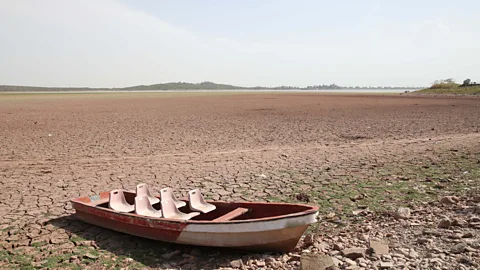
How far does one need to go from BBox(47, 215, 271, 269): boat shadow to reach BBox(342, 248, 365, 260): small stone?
1049mm

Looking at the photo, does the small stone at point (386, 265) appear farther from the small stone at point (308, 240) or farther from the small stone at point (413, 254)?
the small stone at point (308, 240)

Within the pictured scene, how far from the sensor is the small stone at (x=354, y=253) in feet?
14.3

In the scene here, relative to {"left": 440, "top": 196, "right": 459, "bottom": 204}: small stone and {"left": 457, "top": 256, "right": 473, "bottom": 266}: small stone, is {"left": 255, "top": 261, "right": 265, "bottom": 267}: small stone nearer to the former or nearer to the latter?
{"left": 457, "top": 256, "right": 473, "bottom": 266}: small stone

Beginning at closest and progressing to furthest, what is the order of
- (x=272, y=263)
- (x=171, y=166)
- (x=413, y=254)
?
1. (x=413, y=254)
2. (x=272, y=263)
3. (x=171, y=166)

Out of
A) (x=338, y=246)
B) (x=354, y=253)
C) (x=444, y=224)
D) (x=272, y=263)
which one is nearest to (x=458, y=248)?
(x=444, y=224)

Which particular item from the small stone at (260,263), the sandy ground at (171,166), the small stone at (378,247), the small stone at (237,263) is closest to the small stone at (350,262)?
the small stone at (378,247)

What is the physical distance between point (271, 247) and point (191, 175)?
4373 mm

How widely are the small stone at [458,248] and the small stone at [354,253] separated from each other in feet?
3.34

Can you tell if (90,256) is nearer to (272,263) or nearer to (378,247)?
(272,263)

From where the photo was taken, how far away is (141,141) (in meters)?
13.5

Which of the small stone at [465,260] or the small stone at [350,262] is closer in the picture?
the small stone at [465,260]

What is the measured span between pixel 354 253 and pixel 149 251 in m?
2.75

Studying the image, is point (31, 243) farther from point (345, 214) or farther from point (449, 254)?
point (449, 254)

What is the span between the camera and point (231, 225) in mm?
4508
